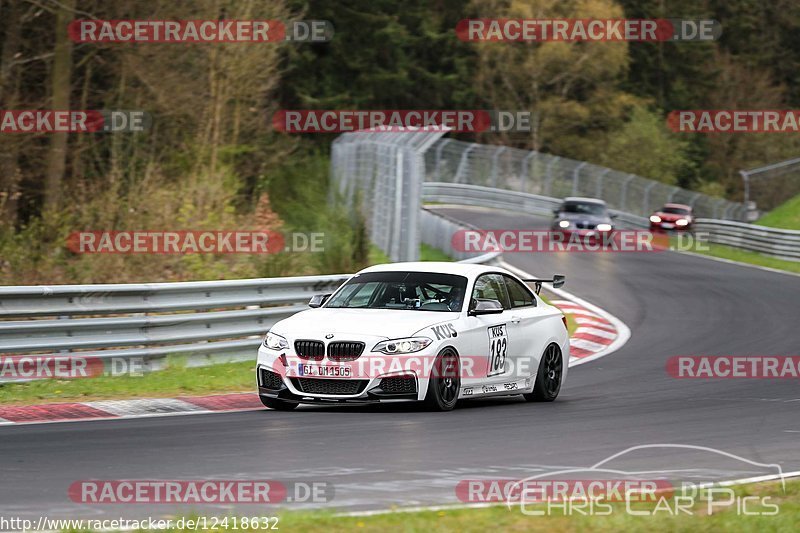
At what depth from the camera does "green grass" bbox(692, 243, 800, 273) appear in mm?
37094

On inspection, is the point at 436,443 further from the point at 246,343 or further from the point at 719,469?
the point at 246,343

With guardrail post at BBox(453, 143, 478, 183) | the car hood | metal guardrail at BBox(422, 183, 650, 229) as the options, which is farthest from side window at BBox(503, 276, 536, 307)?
guardrail post at BBox(453, 143, 478, 183)

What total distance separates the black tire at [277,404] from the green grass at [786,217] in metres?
33.6

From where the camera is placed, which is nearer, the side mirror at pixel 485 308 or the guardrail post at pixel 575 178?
the side mirror at pixel 485 308

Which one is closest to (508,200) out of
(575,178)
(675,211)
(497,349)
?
(575,178)

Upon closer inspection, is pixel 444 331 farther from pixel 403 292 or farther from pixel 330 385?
pixel 330 385

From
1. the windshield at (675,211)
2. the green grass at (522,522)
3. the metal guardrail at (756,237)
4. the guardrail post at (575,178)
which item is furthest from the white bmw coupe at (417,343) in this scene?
the guardrail post at (575,178)

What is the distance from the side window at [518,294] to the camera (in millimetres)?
14289

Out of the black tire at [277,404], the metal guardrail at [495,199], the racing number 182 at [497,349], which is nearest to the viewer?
the black tire at [277,404]

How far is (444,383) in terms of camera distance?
41.5ft

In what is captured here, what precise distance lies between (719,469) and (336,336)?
3924mm

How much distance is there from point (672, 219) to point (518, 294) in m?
39.8

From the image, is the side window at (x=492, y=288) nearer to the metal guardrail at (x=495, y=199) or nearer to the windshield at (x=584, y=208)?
the windshield at (x=584, y=208)

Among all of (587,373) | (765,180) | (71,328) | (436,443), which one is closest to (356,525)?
(436,443)
